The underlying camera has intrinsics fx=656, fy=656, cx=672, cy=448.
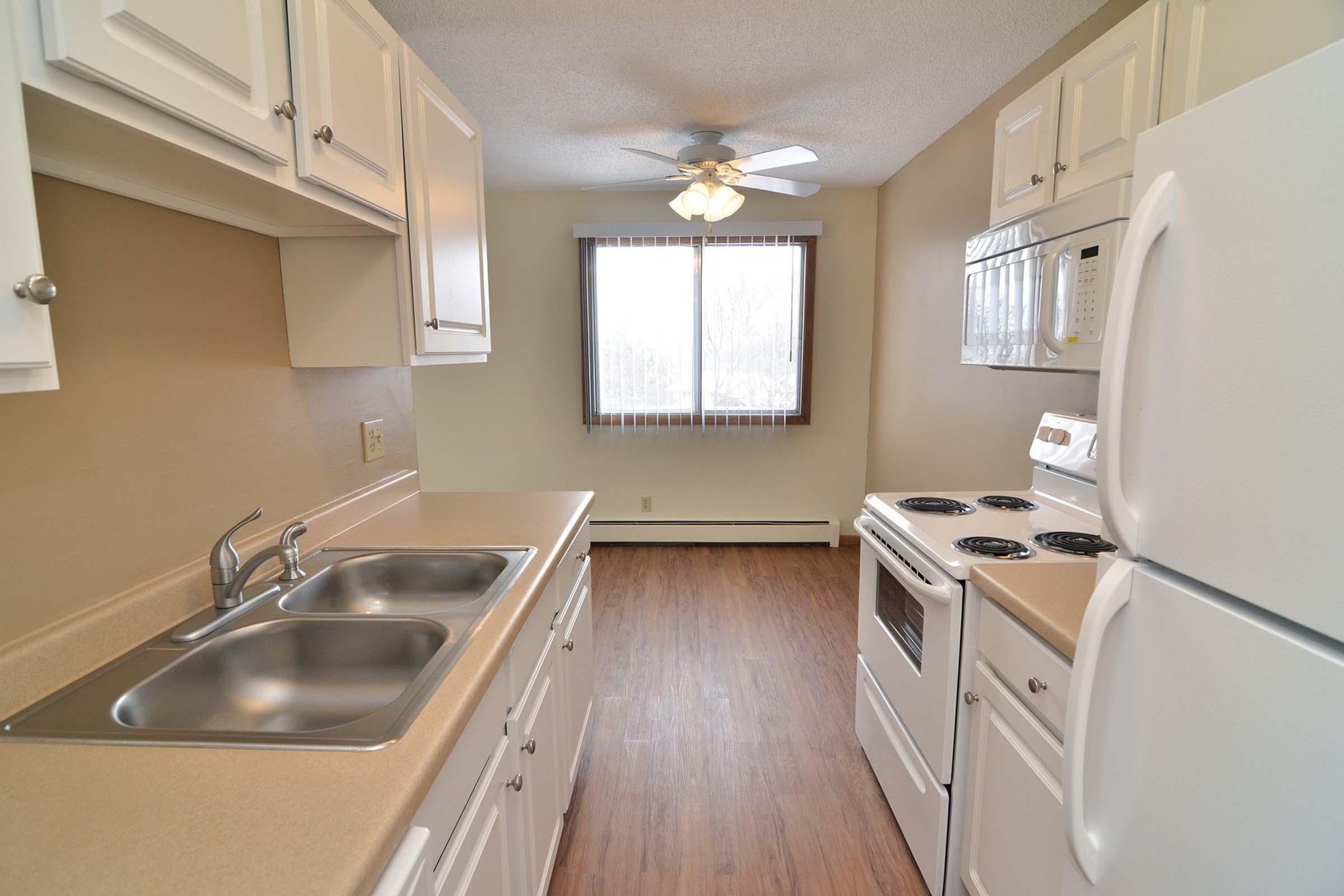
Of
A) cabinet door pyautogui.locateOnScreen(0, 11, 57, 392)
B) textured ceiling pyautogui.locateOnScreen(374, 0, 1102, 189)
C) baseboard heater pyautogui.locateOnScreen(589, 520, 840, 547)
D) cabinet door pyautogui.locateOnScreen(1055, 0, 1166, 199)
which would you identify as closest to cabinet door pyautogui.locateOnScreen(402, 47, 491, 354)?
textured ceiling pyautogui.locateOnScreen(374, 0, 1102, 189)

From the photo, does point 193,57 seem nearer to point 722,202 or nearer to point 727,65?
point 727,65

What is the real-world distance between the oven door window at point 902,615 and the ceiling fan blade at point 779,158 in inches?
67.9

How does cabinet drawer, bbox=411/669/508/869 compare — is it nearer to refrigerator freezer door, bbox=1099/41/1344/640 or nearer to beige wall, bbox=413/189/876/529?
refrigerator freezer door, bbox=1099/41/1344/640

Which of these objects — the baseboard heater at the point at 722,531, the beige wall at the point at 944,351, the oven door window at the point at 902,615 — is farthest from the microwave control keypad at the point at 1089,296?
the baseboard heater at the point at 722,531

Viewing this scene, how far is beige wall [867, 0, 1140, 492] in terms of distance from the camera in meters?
Result: 2.52

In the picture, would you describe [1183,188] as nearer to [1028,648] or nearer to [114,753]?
[1028,648]

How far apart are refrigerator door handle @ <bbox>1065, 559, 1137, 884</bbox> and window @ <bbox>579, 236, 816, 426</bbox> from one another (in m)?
3.62

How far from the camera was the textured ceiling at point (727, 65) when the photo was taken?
83.0 inches

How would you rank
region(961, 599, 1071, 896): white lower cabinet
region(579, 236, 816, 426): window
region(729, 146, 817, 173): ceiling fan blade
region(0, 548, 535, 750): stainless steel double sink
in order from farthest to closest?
1. region(579, 236, 816, 426): window
2. region(729, 146, 817, 173): ceiling fan blade
3. region(961, 599, 1071, 896): white lower cabinet
4. region(0, 548, 535, 750): stainless steel double sink

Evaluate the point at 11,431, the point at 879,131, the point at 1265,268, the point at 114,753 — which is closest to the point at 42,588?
the point at 11,431

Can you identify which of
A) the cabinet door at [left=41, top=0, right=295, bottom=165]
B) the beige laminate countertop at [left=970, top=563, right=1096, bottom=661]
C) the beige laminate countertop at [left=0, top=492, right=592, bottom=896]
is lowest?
the beige laminate countertop at [left=0, top=492, right=592, bottom=896]

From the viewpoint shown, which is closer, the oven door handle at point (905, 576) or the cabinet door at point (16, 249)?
the cabinet door at point (16, 249)

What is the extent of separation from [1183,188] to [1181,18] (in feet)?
2.95

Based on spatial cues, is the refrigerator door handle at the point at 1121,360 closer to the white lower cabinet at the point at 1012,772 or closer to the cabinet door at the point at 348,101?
the white lower cabinet at the point at 1012,772
